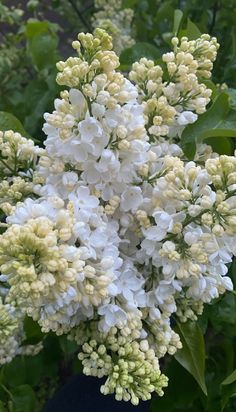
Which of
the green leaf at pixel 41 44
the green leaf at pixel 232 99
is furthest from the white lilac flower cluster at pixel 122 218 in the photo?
the green leaf at pixel 41 44

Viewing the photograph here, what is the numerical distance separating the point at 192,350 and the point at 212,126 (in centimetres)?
24

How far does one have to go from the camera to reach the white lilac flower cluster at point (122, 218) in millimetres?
526

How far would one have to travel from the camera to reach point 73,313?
0.56 meters

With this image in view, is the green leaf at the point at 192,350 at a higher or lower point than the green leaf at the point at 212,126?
lower

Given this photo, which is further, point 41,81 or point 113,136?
point 41,81

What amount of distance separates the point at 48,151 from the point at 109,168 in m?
0.06

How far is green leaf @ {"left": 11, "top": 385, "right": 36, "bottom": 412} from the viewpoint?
0.84m

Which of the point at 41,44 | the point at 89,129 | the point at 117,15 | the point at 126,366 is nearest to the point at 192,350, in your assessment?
the point at 126,366

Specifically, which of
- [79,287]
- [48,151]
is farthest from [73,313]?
[48,151]

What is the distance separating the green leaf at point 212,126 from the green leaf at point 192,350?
18 cm

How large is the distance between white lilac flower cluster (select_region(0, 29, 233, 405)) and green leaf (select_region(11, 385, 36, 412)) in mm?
262

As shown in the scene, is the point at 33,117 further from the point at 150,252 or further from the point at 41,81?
the point at 150,252

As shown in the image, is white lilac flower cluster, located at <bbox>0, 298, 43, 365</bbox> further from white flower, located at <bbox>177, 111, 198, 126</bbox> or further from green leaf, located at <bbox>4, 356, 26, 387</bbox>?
white flower, located at <bbox>177, 111, 198, 126</bbox>

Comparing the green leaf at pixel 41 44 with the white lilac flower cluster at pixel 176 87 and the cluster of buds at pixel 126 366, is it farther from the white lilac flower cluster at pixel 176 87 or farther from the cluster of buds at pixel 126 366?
the cluster of buds at pixel 126 366
